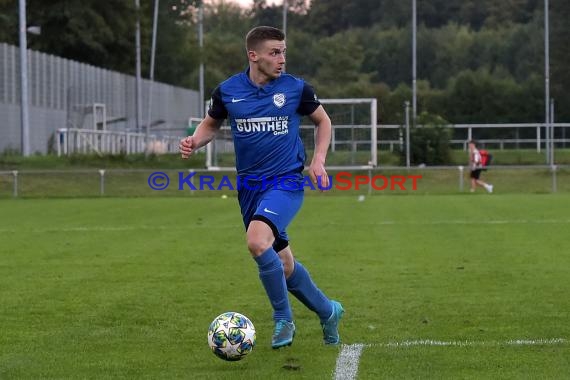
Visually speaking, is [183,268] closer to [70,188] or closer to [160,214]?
[160,214]

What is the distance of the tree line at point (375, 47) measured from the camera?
58031 mm

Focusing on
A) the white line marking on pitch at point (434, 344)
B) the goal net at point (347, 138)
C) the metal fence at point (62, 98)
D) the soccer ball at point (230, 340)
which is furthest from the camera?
the metal fence at point (62, 98)

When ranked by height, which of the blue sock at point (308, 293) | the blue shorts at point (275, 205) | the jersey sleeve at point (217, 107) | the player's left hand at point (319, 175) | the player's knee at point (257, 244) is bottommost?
the blue sock at point (308, 293)

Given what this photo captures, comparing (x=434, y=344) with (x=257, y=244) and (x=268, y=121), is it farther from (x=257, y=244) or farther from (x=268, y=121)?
(x=268, y=121)

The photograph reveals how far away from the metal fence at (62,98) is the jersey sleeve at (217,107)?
3493cm

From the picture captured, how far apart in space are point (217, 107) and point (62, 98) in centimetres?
4295

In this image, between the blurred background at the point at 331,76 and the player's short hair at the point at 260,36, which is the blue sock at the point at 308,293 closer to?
the player's short hair at the point at 260,36

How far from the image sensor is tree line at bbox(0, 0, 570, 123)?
5803 cm

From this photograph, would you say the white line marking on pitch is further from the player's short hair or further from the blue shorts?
the player's short hair

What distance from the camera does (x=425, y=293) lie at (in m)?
9.69

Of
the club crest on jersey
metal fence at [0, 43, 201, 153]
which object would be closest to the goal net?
metal fence at [0, 43, 201, 153]

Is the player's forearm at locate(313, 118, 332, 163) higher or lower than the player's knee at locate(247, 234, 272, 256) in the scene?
higher

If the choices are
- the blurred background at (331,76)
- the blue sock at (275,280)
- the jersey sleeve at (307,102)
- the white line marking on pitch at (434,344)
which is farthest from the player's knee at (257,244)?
the blurred background at (331,76)

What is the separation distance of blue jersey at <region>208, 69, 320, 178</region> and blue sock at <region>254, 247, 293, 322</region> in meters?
0.59
